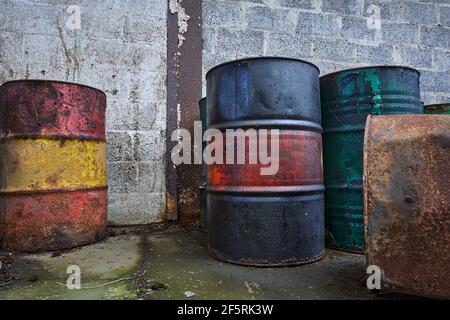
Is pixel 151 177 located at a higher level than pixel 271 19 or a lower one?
lower

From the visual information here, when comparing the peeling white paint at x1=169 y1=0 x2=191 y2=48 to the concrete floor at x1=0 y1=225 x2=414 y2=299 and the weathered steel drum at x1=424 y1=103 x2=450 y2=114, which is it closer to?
the concrete floor at x1=0 y1=225 x2=414 y2=299

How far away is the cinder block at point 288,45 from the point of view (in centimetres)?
354

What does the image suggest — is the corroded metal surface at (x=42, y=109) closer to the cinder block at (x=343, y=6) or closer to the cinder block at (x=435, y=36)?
the cinder block at (x=343, y=6)

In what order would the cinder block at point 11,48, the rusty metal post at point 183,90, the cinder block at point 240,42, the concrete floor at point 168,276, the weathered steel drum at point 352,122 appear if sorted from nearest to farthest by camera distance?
the concrete floor at point 168,276 → the weathered steel drum at point 352,122 → the cinder block at point 11,48 → the rusty metal post at point 183,90 → the cinder block at point 240,42

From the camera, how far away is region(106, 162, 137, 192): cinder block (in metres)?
3.18

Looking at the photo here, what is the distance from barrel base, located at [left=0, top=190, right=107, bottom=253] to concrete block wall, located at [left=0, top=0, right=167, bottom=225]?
73 centimetres

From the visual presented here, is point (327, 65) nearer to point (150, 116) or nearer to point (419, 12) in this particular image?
point (419, 12)

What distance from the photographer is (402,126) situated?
1482 millimetres

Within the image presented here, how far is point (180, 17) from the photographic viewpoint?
11.1 feet

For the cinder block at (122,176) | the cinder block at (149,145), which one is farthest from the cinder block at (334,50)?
the cinder block at (122,176)

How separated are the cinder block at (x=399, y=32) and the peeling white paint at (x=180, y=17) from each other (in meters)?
2.39

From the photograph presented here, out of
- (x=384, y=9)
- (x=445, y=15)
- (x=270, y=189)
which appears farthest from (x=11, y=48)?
(x=445, y=15)

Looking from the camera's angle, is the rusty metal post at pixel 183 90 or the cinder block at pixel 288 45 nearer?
the rusty metal post at pixel 183 90

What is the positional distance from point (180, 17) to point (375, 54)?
237 centimetres
